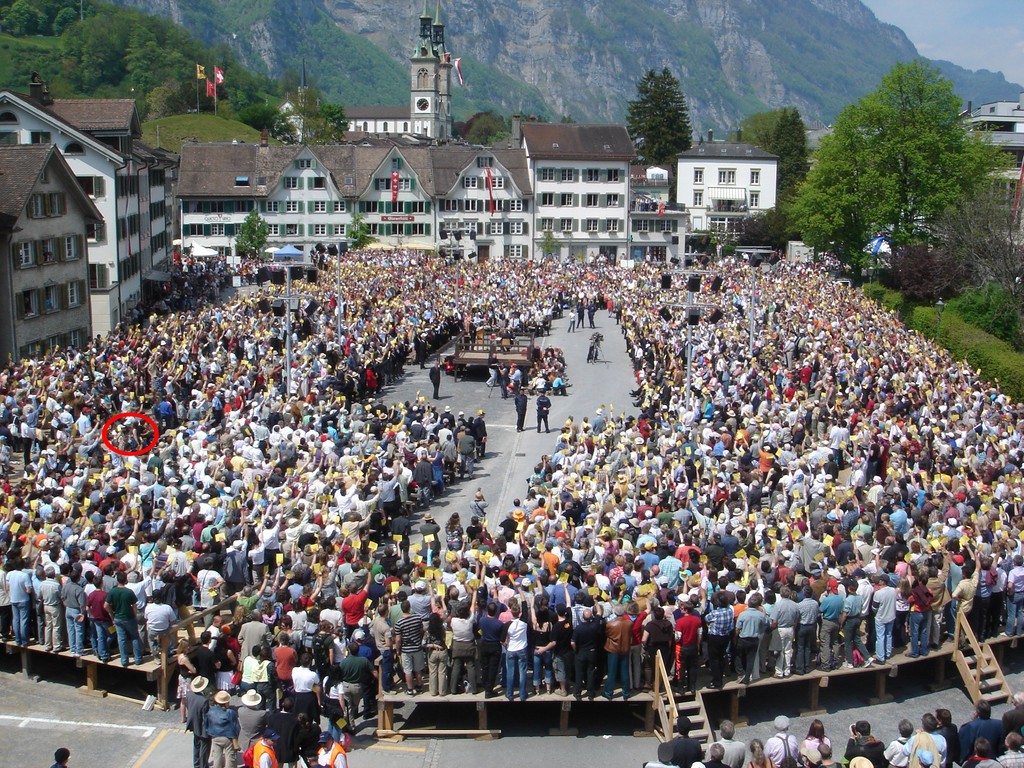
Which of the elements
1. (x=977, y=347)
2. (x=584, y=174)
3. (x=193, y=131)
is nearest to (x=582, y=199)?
(x=584, y=174)

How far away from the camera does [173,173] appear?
8119cm

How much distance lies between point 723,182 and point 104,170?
59.3m

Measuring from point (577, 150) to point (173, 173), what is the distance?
30.1m

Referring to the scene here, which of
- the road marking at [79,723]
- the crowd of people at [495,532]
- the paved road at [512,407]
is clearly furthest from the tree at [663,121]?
the road marking at [79,723]

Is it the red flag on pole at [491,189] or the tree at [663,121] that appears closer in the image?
the red flag on pole at [491,189]

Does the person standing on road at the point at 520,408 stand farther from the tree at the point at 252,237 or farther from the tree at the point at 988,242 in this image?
the tree at the point at 252,237

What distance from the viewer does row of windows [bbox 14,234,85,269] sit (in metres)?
37.4

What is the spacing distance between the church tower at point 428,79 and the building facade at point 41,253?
14427 cm

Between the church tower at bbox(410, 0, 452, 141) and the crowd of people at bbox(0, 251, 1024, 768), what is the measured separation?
520 feet

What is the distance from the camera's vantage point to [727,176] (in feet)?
307

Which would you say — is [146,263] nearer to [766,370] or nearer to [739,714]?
[766,370]

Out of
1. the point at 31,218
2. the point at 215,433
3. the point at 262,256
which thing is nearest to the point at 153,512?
the point at 215,433

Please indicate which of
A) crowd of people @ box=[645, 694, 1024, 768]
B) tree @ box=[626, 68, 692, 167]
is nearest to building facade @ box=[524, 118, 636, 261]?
tree @ box=[626, 68, 692, 167]

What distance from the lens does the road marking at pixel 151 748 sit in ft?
42.7
